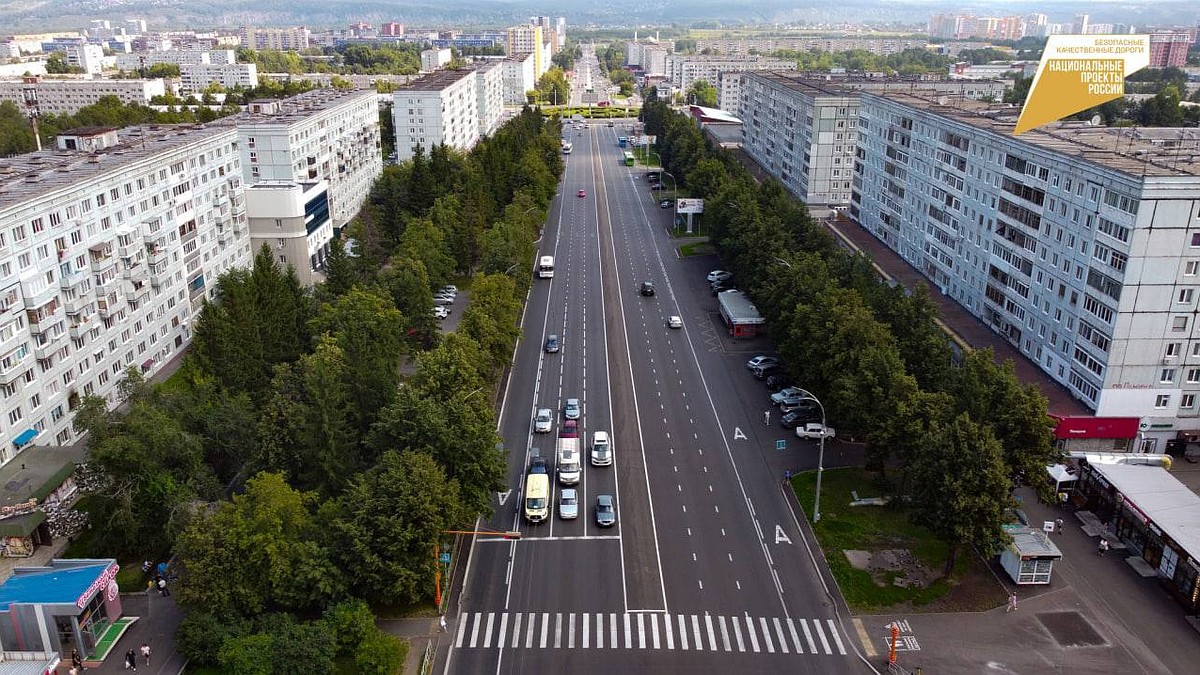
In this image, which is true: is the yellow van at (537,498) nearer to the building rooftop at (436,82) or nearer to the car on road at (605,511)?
the car on road at (605,511)

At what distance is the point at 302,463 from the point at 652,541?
21076 millimetres

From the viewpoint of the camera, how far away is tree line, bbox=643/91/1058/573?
4269cm

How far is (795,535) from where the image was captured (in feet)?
163

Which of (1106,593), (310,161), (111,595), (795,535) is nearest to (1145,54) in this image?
(1106,593)

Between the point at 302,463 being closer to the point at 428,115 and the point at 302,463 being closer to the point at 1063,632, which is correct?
the point at 1063,632

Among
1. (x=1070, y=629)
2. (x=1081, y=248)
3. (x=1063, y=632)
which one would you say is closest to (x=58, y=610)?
(x=1063, y=632)

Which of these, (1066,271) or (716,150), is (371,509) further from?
(716,150)

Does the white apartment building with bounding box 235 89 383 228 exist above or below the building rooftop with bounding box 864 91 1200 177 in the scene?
below

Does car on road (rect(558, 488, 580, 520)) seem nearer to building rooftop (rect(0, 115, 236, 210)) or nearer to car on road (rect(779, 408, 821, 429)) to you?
car on road (rect(779, 408, 821, 429))

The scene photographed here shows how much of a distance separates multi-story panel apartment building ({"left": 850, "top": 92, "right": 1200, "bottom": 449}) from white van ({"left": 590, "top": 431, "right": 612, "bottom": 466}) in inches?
1285

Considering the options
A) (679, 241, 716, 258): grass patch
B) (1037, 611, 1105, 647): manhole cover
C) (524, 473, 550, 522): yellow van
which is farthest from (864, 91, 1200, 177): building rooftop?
(524, 473, 550, 522): yellow van

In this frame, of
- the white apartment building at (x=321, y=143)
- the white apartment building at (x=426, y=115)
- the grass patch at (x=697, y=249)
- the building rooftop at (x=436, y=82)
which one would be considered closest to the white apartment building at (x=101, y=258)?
the white apartment building at (x=321, y=143)

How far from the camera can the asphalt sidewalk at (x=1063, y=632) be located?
1539 inches

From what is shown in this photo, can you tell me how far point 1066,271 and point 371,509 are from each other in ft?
163
